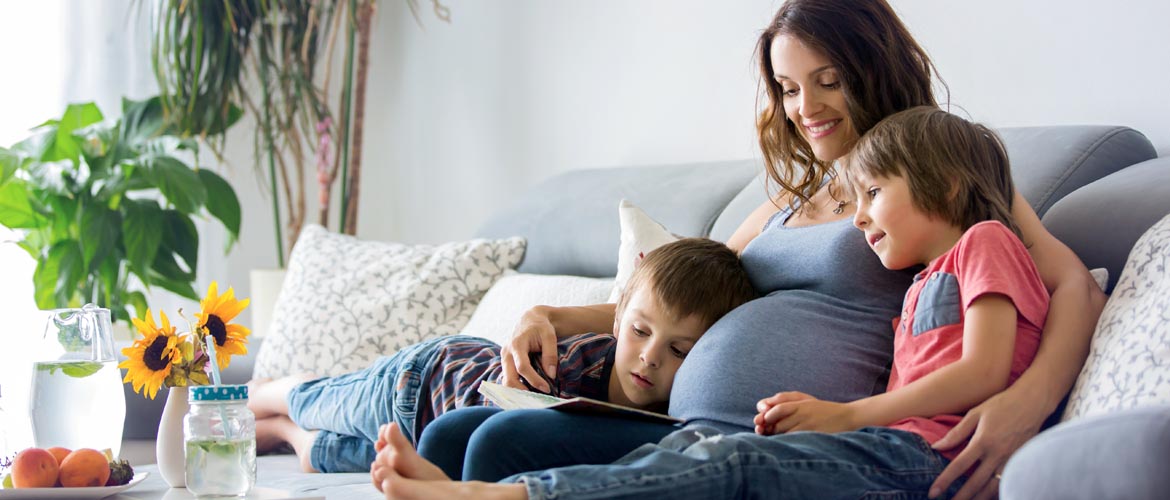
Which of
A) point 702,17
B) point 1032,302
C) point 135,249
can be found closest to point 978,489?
point 1032,302

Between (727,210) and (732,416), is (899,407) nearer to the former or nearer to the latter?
(732,416)

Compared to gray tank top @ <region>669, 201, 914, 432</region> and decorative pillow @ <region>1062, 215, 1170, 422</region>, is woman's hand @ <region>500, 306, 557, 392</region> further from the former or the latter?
decorative pillow @ <region>1062, 215, 1170, 422</region>

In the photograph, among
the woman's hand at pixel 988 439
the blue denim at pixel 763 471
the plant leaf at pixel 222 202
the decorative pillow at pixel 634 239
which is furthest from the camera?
the plant leaf at pixel 222 202

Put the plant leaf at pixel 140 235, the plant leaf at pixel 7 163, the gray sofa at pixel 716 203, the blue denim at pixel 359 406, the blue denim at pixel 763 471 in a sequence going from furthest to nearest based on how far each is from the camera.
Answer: the plant leaf at pixel 140 235, the plant leaf at pixel 7 163, the blue denim at pixel 359 406, the gray sofa at pixel 716 203, the blue denim at pixel 763 471

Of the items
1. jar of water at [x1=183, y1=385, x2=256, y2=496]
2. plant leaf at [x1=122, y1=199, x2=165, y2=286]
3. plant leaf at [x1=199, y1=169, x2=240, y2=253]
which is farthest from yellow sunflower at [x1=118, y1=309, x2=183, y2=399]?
plant leaf at [x1=199, y1=169, x2=240, y2=253]

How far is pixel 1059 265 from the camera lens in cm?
128

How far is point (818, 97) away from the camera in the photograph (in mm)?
1538

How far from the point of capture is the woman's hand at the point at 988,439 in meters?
1.12

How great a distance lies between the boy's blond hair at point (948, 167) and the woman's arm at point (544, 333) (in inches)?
18.7

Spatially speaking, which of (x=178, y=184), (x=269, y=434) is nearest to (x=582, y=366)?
(x=269, y=434)

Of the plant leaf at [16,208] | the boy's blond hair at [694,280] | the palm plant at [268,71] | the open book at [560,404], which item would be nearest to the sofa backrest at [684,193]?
the boy's blond hair at [694,280]

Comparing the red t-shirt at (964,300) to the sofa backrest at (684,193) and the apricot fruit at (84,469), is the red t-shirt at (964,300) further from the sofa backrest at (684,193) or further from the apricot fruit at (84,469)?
the apricot fruit at (84,469)

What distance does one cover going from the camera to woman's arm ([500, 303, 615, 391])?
1.48 metres

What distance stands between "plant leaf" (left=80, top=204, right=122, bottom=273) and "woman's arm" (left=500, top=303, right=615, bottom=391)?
172cm
